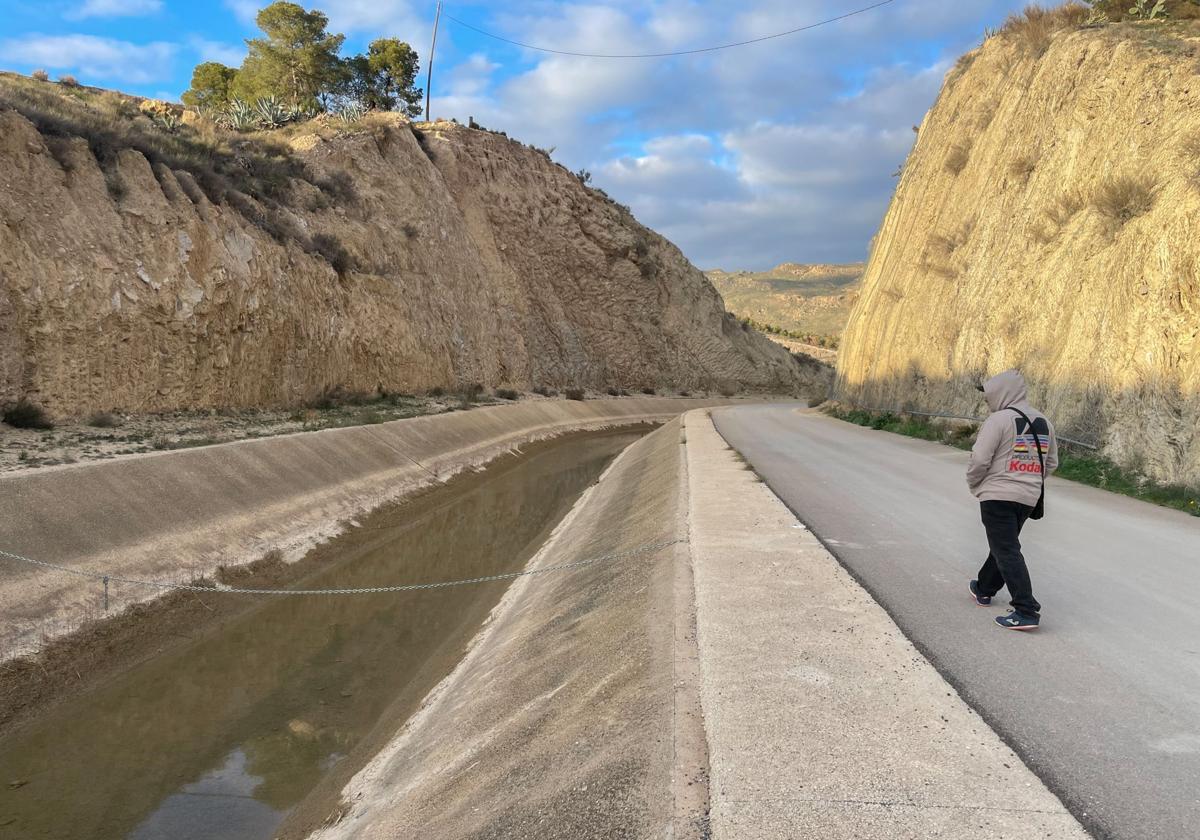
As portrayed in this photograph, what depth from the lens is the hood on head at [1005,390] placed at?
5.25 metres

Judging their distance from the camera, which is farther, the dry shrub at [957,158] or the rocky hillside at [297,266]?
the dry shrub at [957,158]

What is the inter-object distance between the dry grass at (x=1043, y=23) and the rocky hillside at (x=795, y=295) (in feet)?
320

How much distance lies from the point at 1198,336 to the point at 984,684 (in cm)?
1010

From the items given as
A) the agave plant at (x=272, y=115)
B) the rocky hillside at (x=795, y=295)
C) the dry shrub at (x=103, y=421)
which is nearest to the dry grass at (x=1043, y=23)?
the dry shrub at (x=103, y=421)

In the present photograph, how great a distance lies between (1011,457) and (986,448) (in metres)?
0.17

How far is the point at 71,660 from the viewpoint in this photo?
763 cm

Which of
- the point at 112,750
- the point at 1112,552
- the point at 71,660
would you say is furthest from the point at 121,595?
the point at 1112,552

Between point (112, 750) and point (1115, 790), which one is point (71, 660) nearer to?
point (112, 750)

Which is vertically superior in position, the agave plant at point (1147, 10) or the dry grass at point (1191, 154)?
the agave plant at point (1147, 10)

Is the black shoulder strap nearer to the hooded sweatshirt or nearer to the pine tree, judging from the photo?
the hooded sweatshirt

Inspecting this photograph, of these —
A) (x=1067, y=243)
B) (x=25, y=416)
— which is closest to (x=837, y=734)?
(x=25, y=416)

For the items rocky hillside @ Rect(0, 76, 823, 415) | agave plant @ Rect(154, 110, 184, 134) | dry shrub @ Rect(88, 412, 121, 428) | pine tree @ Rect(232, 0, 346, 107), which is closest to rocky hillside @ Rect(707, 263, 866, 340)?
rocky hillside @ Rect(0, 76, 823, 415)

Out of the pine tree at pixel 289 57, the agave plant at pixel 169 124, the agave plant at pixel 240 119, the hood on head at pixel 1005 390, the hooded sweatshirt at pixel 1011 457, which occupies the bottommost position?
the hooded sweatshirt at pixel 1011 457

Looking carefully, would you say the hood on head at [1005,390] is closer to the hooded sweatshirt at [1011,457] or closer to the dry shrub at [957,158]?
the hooded sweatshirt at [1011,457]
